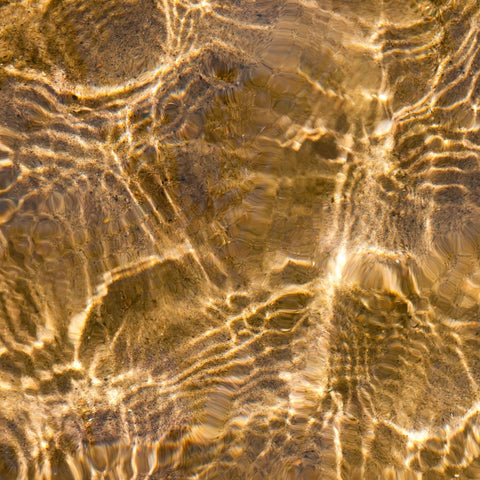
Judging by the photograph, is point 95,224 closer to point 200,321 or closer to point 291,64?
point 200,321

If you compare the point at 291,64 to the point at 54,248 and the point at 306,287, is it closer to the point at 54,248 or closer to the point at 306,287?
the point at 306,287

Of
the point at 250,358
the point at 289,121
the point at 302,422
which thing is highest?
the point at 289,121

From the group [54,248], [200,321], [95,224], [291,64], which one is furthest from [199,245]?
[291,64]

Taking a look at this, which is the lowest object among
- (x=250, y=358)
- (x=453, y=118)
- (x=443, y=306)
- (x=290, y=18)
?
(x=250, y=358)

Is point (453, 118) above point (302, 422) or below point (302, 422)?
above

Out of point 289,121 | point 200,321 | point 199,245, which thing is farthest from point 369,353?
point 289,121

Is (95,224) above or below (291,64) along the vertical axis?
below
